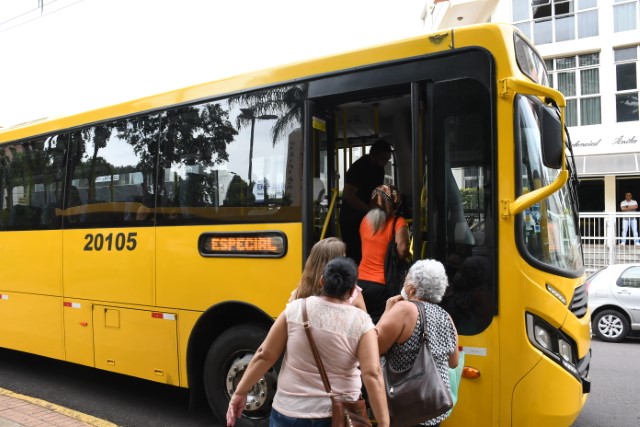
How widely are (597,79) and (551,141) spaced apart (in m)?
21.6

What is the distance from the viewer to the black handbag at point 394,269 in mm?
4078

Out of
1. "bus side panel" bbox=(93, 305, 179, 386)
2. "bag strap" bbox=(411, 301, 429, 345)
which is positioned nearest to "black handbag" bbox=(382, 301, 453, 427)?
"bag strap" bbox=(411, 301, 429, 345)

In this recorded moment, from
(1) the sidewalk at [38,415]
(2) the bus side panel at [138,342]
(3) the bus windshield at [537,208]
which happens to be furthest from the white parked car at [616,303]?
(1) the sidewalk at [38,415]

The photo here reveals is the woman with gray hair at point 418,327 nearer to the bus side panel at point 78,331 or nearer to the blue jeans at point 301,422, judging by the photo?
the blue jeans at point 301,422

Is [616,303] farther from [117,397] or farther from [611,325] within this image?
[117,397]

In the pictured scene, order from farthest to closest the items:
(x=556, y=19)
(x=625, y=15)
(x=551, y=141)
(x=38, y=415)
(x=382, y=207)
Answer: (x=556, y=19)
(x=625, y=15)
(x=38, y=415)
(x=382, y=207)
(x=551, y=141)

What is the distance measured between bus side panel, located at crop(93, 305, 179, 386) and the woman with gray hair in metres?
2.68

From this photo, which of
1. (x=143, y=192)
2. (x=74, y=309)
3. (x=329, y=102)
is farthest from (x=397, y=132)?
(x=74, y=309)

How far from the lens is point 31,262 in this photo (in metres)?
6.32

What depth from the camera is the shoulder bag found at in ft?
8.36

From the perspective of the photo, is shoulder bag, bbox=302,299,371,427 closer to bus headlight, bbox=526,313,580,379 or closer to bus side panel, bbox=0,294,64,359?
bus headlight, bbox=526,313,580,379

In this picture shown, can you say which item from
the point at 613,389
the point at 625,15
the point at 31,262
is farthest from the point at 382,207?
the point at 625,15

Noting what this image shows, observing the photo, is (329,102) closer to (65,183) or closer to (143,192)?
(143,192)

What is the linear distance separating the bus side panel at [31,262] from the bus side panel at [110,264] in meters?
0.21
